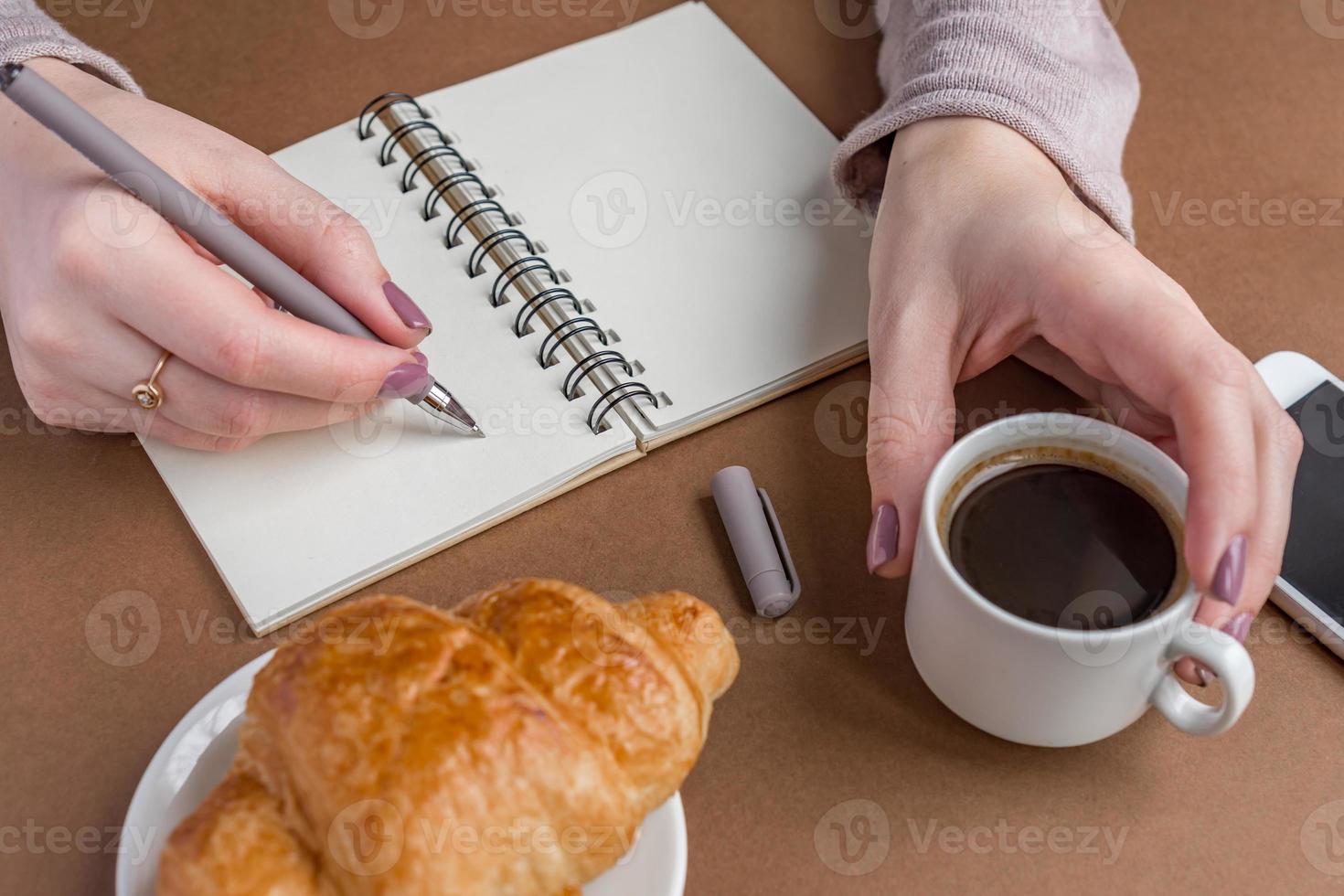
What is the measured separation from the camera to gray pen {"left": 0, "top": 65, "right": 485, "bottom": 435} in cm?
86

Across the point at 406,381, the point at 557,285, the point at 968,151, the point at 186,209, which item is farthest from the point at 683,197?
the point at 186,209

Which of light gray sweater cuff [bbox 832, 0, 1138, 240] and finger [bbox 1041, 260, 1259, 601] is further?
light gray sweater cuff [bbox 832, 0, 1138, 240]

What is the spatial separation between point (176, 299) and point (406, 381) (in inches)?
8.0

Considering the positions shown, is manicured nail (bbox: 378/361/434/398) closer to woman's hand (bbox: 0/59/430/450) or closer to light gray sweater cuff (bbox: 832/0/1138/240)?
woman's hand (bbox: 0/59/430/450)

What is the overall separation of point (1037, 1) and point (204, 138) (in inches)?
Result: 35.7

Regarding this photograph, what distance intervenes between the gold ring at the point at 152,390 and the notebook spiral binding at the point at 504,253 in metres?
0.34

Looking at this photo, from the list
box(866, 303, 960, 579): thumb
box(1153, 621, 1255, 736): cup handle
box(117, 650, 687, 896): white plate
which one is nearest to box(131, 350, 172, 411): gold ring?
box(117, 650, 687, 896): white plate

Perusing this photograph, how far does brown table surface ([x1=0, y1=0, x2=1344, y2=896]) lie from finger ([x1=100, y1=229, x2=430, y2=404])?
19 centimetres

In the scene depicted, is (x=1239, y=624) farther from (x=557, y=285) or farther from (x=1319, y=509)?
(x=557, y=285)

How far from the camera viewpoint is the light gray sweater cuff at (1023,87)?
1141 mm


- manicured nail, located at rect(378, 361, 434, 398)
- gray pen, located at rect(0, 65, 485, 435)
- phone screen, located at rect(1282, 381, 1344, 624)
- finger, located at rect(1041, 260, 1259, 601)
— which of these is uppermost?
gray pen, located at rect(0, 65, 485, 435)

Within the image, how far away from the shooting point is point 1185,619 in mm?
789

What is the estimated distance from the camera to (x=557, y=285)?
3.92 ft

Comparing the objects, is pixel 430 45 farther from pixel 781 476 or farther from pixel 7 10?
pixel 781 476
